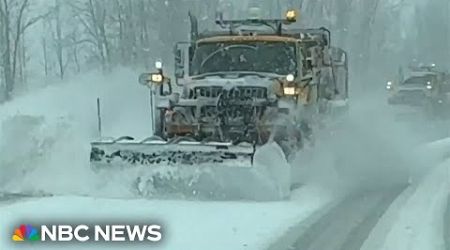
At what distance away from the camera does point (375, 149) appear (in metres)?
17.7

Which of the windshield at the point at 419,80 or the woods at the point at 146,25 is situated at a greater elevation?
the woods at the point at 146,25

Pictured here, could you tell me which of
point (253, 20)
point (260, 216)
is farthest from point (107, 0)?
point (260, 216)

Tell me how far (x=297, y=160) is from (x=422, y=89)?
1725 centimetres

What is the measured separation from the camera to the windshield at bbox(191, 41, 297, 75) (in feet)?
51.4

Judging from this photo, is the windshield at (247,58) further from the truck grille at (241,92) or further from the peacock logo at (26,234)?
the peacock logo at (26,234)

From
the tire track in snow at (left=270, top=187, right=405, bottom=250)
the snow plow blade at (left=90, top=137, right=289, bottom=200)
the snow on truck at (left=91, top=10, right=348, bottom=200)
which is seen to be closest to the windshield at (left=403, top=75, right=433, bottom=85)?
the snow on truck at (left=91, top=10, right=348, bottom=200)

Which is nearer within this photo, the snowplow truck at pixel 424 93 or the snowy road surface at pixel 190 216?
the snowy road surface at pixel 190 216

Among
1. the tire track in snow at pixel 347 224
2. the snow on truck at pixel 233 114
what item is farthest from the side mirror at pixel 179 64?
the tire track in snow at pixel 347 224

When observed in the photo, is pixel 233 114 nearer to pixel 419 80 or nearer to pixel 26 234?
pixel 26 234

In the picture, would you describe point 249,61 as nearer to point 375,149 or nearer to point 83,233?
point 375,149

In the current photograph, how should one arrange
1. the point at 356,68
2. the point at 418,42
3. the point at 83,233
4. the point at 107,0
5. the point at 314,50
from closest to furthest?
the point at 83,233 → the point at 314,50 → the point at 107,0 → the point at 356,68 → the point at 418,42

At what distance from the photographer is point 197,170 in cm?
1285

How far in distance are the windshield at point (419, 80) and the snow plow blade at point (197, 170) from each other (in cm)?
2013

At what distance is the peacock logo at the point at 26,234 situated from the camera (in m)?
9.07
